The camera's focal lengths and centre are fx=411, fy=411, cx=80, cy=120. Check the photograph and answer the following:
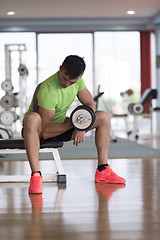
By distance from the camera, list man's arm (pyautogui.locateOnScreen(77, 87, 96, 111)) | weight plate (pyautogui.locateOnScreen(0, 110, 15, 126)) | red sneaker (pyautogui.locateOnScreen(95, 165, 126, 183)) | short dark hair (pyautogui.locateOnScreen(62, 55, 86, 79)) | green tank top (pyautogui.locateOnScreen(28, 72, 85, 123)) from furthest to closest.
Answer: weight plate (pyautogui.locateOnScreen(0, 110, 15, 126)), red sneaker (pyautogui.locateOnScreen(95, 165, 126, 183)), man's arm (pyautogui.locateOnScreen(77, 87, 96, 111)), green tank top (pyautogui.locateOnScreen(28, 72, 85, 123)), short dark hair (pyautogui.locateOnScreen(62, 55, 86, 79))

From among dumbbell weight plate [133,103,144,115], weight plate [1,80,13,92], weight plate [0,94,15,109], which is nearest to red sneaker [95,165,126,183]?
weight plate [0,94,15,109]

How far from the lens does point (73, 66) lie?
6.06ft

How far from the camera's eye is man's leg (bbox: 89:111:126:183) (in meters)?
2.15

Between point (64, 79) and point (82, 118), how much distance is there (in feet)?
0.68

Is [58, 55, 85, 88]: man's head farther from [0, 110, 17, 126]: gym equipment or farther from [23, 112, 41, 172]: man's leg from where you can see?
[0, 110, 17, 126]: gym equipment

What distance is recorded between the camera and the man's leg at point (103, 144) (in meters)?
2.15

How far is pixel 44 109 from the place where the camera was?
1974 millimetres

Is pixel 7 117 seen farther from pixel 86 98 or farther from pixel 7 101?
pixel 86 98

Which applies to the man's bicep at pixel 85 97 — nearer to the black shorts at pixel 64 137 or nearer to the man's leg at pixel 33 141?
the black shorts at pixel 64 137

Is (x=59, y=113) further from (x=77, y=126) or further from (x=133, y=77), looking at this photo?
(x=133, y=77)

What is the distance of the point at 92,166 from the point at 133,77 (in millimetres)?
5749

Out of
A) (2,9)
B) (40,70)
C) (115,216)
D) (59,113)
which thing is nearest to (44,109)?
(59,113)

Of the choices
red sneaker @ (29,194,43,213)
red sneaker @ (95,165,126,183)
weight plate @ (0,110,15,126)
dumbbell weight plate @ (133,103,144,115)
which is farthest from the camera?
dumbbell weight plate @ (133,103,144,115)

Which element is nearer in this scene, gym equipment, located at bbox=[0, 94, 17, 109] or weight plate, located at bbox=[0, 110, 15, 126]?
gym equipment, located at bbox=[0, 94, 17, 109]
